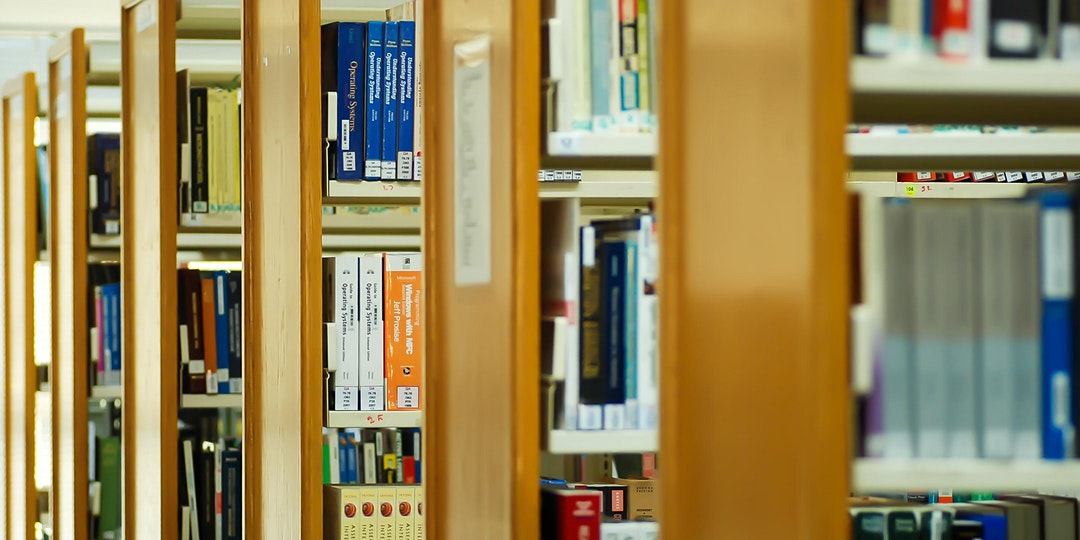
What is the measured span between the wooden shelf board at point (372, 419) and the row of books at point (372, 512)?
0.39 ft

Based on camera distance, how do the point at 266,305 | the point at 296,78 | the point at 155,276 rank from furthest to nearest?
the point at 155,276
the point at 266,305
the point at 296,78

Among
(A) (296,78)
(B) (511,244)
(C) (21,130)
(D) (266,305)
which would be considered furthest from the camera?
(C) (21,130)

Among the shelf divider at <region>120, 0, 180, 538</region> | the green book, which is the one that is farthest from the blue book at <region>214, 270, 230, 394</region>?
the green book

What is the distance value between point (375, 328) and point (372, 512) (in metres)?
0.35

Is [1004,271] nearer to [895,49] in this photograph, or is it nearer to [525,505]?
[895,49]

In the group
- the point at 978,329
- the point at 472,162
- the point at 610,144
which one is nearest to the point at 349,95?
the point at 472,162

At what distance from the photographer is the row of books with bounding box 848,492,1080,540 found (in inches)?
66.6

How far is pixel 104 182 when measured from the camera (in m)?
3.91

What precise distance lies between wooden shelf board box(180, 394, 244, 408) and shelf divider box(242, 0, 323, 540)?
0.42m

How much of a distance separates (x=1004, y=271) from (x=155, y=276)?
2314 mm

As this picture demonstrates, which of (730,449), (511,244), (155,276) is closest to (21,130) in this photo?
(155,276)

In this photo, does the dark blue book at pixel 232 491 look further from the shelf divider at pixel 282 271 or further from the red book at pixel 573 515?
the red book at pixel 573 515

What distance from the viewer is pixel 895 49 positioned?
1250mm

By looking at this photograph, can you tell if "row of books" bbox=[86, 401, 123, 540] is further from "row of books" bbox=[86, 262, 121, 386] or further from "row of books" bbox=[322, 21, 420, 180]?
"row of books" bbox=[322, 21, 420, 180]
